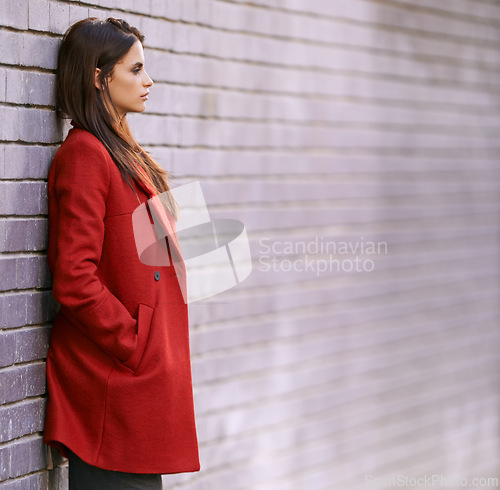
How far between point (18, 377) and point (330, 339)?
7.70ft

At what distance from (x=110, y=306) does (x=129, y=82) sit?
2.39 ft

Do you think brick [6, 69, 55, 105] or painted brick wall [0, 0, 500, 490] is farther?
painted brick wall [0, 0, 500, 490]

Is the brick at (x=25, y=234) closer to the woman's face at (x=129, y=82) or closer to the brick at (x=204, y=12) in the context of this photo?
the woman's face at (x=129, y=82)

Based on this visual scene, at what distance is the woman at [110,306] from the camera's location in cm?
224

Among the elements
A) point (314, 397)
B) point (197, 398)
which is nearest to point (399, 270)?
point (314, 397)

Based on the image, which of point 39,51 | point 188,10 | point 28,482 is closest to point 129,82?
point 39,51

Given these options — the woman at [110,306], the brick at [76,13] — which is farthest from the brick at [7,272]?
the brick at [76,13]

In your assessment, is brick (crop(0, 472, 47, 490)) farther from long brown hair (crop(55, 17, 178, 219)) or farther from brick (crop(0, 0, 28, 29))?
brick (crop(0, 0, 28, 29))

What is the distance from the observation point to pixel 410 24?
4973mm

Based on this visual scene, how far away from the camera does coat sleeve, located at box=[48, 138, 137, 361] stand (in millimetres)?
2195

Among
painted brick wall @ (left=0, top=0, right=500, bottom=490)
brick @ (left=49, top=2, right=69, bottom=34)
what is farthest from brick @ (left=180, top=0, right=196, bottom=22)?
brick @ (left=49, top=2, right=69, bottom=34)

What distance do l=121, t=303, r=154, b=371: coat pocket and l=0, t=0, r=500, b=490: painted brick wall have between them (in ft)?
1.33

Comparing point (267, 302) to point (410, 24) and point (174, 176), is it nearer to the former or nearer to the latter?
point (174, 176)

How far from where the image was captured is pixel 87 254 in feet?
7.26
